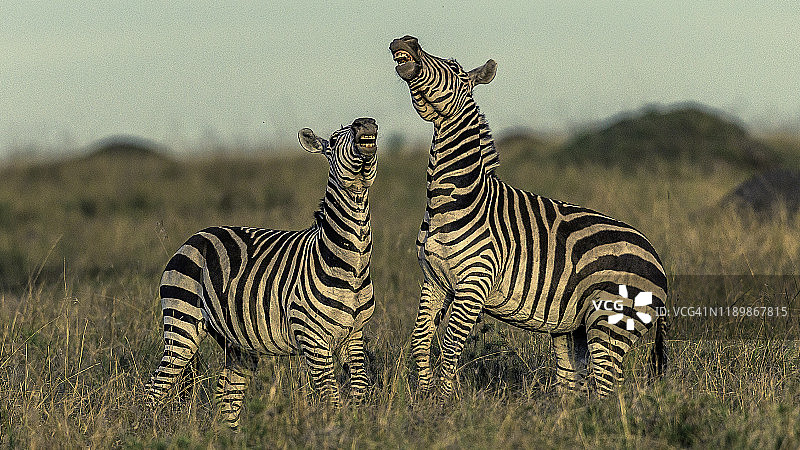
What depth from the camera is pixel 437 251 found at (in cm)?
594

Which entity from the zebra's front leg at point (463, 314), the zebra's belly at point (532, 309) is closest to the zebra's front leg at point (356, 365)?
the zebra's front leg at point (463, 314)

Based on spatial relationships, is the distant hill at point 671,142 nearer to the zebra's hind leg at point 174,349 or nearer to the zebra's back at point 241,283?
the zebra's back at point 241,283

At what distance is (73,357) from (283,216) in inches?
319

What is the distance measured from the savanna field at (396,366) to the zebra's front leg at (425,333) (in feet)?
0.44

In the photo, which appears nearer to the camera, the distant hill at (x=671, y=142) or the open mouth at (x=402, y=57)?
the open mouth at (x=402, y=57)

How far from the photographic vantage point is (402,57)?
577 cm

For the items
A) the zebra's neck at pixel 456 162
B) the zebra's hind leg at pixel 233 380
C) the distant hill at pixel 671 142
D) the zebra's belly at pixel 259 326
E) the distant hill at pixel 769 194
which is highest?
the distant hill at pixel 671 142

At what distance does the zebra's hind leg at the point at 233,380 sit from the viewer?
6.63 meters

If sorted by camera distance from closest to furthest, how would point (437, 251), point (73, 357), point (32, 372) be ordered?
point (437, 251)
point (32, 372)
point (73, 357)

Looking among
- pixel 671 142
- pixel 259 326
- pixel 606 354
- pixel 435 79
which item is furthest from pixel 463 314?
pixel 671 142

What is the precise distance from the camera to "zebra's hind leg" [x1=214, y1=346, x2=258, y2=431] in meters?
6.63

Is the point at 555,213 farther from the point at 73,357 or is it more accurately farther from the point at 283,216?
the point at 283,216

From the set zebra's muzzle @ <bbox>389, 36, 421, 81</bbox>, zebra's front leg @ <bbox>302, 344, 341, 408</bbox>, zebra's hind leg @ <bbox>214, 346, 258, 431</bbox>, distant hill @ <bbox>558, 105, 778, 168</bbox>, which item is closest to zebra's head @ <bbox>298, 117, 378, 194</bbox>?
zebra's muzzle @ <bbox>389, 36, 421, 81</bbox>

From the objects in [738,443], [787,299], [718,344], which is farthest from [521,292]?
[787,299]
